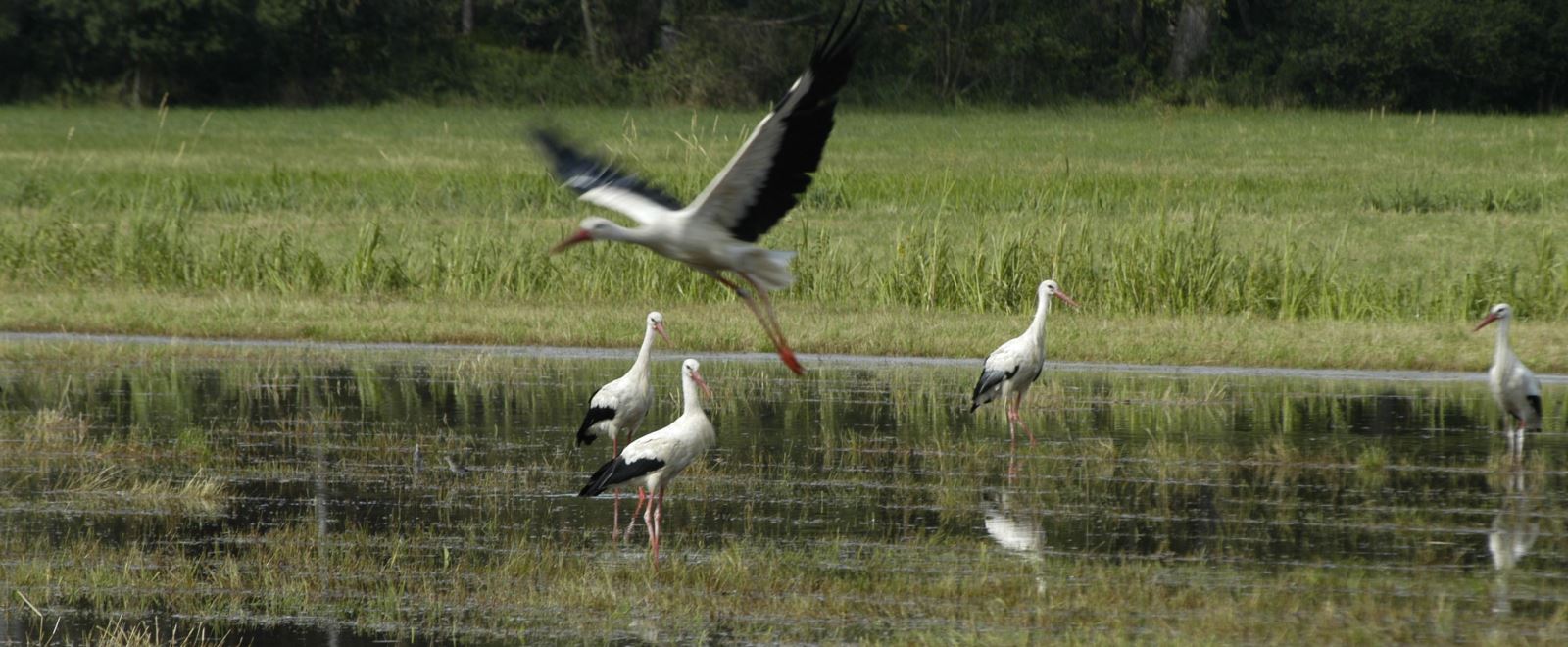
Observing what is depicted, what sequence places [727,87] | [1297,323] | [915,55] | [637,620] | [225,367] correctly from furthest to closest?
[915,55] → [727,87] → [1297,323] → [225,367] → [637,620]

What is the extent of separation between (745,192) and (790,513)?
168 cm

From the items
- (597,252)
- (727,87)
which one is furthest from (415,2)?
(597,252)

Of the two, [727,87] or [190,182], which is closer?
[190,182]

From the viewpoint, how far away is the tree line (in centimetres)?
5075

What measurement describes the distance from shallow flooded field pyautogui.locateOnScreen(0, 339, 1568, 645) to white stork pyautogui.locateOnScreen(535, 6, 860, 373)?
3.80ft

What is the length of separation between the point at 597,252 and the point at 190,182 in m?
12.4

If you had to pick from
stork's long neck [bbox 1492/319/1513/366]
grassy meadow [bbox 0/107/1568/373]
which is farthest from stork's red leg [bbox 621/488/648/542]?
grassy meadow [bbox 0/107/1568/373]

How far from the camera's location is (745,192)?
1052cm

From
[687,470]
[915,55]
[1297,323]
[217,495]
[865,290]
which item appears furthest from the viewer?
[915,55]

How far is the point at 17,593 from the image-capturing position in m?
8.08

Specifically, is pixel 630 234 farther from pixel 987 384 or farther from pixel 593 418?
pixel 987 384

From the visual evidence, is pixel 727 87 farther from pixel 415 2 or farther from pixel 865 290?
pixel 865 290

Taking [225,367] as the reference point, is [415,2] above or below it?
above

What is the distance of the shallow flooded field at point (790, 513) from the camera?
310 inches
